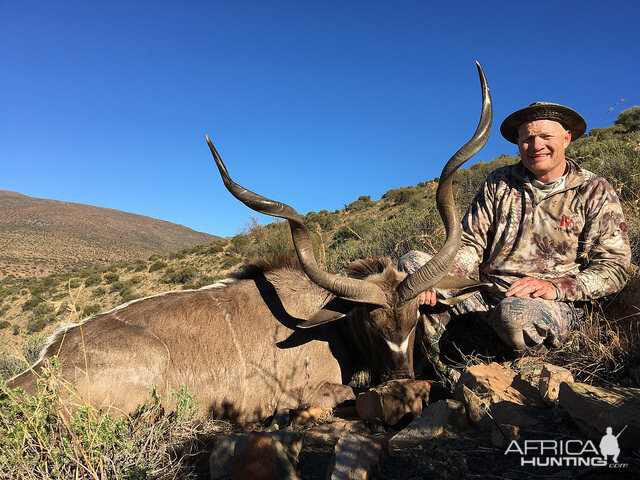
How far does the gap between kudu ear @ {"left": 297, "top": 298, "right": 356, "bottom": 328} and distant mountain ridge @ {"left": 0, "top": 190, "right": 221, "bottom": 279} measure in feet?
143

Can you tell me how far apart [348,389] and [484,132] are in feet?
9.87

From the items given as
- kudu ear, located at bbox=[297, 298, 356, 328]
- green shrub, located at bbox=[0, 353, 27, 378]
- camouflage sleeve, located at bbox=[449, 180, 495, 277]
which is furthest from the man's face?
green shrub, located at bbox=[0, 353, 27, 378]

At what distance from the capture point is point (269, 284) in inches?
196

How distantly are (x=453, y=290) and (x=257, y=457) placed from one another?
2825mm

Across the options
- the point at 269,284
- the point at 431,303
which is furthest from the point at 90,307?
the point at 431,303

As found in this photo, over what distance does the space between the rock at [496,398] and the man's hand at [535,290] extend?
1.00 m

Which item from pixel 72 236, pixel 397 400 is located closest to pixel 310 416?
pixel 397 400

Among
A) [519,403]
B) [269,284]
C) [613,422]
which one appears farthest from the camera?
[269,284]

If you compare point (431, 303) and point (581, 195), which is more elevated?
point (581, 195)

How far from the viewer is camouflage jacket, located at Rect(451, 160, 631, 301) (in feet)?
13.6

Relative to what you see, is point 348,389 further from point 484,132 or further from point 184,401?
point 484,132

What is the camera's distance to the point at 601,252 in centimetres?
420

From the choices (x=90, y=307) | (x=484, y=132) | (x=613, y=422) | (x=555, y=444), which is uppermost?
(x=484, y=132)

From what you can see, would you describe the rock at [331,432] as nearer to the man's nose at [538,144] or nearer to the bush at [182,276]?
the man's nose at [538,144]
